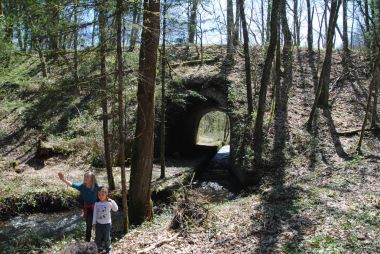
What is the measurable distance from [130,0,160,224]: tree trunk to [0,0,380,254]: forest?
0.03m

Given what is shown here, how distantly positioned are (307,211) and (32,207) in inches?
370

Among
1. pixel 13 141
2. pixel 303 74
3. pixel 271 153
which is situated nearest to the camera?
pixel 271 153

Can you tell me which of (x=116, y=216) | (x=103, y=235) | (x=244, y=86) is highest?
(x=244, y=86)

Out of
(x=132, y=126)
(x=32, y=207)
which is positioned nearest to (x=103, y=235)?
(x=32, y=207)

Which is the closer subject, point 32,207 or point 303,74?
point 32,207

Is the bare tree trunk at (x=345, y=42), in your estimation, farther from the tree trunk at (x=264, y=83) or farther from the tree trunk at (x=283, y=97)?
the tree trunk at (x=264, y=83)

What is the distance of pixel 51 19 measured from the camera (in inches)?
330

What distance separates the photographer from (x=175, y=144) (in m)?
25.5

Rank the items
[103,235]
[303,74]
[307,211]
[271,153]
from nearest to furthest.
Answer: [103,235] → [307,211] → [271,153] → [303,74]

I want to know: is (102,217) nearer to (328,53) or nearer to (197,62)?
(328,53)

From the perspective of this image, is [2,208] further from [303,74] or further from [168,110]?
[303,74]

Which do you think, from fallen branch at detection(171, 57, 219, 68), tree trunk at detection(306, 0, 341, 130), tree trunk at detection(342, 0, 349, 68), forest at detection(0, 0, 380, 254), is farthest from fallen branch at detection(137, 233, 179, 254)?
tree trunk at detection(342, 0, 349, 68)

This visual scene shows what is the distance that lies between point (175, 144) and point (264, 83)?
11253 mm

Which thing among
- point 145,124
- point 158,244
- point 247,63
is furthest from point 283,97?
point 158,244
